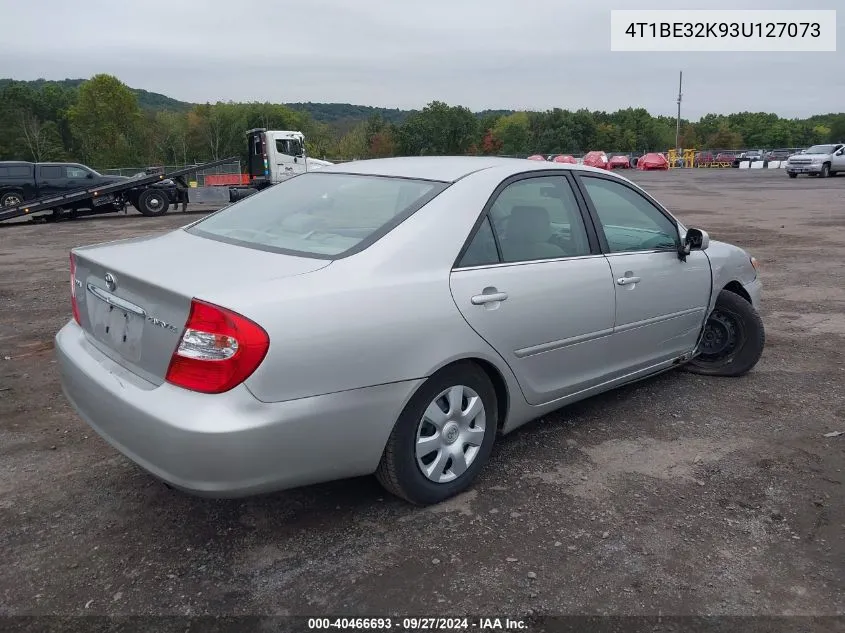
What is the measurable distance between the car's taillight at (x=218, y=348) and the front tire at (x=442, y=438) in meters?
0.74

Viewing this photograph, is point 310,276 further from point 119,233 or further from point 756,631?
point 119,233

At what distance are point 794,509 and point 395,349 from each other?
1.96 metres

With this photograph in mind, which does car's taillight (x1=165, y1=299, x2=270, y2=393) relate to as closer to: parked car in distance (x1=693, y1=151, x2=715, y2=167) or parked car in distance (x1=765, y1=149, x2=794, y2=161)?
parked car in distance (x1=765, y1=149, x2=794, y2=161)

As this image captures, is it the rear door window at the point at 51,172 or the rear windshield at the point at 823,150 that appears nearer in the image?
the rear door window at the point at 51,172

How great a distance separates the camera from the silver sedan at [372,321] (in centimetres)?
246

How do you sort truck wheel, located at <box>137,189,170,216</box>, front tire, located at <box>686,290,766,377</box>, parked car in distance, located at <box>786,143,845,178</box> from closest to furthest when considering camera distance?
front tire, located at <box>686,290,766,377</box> < truck wheel, located at <box>137,189,170,216</box> < parked car in distance, located at <box>786,143,845,178</box>

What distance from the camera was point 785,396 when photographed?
453 centimetres

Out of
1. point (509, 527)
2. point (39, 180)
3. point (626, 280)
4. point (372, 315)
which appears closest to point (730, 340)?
point (626, 280)

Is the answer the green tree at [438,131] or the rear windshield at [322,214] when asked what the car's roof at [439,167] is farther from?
the green tree at [438,131]

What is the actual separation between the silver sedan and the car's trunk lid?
10mm

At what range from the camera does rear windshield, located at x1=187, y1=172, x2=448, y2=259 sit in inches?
119

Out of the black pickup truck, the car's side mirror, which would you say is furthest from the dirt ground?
the black pickup truck

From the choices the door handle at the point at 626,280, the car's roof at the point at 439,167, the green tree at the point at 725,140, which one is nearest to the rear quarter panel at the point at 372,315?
the car's roof at the point at 439,167

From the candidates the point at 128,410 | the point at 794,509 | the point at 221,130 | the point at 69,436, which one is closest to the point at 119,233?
the point at 69,436
